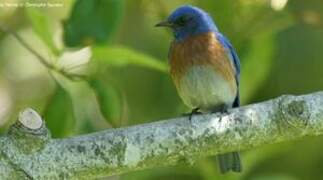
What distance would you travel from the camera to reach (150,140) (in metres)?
3.67

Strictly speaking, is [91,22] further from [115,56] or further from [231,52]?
[231,52]

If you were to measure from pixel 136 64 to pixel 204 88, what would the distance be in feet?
1.27

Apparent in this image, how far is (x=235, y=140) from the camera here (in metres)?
3.84

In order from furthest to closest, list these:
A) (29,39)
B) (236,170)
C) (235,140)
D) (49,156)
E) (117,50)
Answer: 1. (29,39)
2. (236,170)
3. (117,50)
4. (235,140)
5. (49,156)

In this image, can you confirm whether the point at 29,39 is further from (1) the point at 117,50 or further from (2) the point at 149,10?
(1) the point at 117,50

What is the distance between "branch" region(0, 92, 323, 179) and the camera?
11.6ft

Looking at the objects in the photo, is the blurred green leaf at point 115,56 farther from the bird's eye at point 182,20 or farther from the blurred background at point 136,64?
the bird's eye at point 182,20

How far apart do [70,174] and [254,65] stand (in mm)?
1952

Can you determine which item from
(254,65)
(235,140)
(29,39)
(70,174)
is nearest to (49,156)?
(70,174)

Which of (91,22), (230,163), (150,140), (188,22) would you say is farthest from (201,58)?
(150,140)

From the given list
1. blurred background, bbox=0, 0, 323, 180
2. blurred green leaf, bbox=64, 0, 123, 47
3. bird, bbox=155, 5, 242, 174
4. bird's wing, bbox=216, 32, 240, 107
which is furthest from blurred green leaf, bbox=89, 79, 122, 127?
bird's wing, bbox=216, 32, 240, 107

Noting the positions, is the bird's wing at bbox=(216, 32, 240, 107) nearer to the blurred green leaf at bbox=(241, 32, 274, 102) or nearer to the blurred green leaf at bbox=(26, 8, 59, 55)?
the blurred green leaf at bbox=(241, 32, 274, 102)

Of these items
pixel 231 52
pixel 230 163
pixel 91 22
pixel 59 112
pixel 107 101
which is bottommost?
pixel 230 163

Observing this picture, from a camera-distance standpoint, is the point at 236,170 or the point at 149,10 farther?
the point at 149,10
